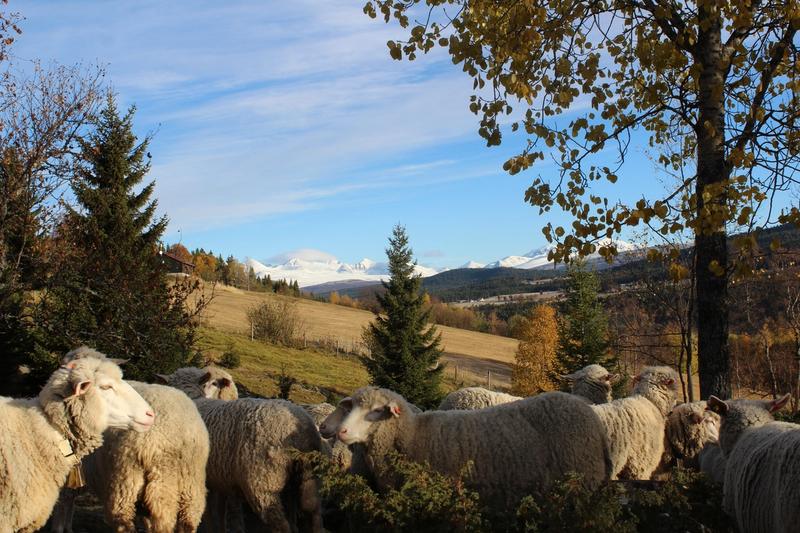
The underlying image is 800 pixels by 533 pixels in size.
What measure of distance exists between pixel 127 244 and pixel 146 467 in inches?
622

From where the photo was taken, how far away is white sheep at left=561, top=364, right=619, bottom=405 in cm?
1043

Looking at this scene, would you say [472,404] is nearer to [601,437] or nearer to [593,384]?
[593,384]

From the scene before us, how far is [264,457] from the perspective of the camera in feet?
23.1

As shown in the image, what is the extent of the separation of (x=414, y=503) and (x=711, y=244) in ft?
17.3

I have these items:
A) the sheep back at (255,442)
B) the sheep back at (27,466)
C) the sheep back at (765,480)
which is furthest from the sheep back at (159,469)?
the sheep back at (765,480)

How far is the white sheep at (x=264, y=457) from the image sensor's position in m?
7.00

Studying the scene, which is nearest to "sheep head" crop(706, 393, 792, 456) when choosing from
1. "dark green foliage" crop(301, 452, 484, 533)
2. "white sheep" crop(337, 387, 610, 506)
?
"white sheep" crop(337, 387, 610, 506)

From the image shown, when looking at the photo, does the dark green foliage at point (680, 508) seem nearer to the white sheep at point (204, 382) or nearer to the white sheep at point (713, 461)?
the white sheep at point (713, 461)

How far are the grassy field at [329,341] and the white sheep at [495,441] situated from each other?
27853 mm

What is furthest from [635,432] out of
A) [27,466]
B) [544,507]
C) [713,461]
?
[27,466]

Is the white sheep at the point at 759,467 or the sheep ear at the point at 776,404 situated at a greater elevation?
the sheep ear at the point at 776,404

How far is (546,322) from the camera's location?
50156mm

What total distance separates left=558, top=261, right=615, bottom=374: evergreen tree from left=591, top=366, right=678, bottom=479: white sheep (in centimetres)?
2455

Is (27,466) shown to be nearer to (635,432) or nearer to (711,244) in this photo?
(635,432)
